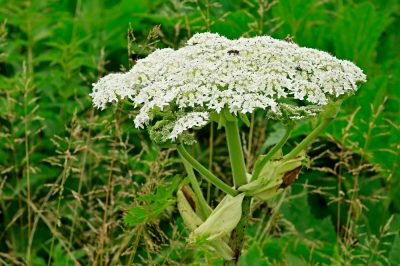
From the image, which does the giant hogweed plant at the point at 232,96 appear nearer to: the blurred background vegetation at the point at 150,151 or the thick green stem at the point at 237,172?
the thick green stem at the point at 237,172

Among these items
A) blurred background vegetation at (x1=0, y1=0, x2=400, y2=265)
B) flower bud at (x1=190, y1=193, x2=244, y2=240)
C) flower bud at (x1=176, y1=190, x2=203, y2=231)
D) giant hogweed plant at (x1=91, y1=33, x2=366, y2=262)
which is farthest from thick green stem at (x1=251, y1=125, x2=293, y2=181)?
blurred background vegetation at (x1=0, y1=0, x2=400, y2=265)

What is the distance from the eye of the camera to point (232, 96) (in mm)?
2232

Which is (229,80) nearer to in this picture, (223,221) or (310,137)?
(310,137)

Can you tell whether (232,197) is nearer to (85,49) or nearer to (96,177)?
(96,177)

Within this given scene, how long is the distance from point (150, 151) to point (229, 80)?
6.79ft

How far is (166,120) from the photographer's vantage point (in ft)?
7.81

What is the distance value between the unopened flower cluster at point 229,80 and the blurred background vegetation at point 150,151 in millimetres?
556

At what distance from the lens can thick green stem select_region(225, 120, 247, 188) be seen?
253 centimetres

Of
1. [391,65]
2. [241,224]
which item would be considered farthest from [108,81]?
[391,65]

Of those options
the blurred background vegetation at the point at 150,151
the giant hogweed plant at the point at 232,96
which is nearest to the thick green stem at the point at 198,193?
the giant hogweed plant at the point at 232,96

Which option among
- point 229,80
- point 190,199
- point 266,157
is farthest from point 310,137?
point 190,199

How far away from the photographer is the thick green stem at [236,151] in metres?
2.53

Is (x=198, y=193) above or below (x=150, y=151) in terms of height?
above

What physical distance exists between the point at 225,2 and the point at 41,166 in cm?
204
